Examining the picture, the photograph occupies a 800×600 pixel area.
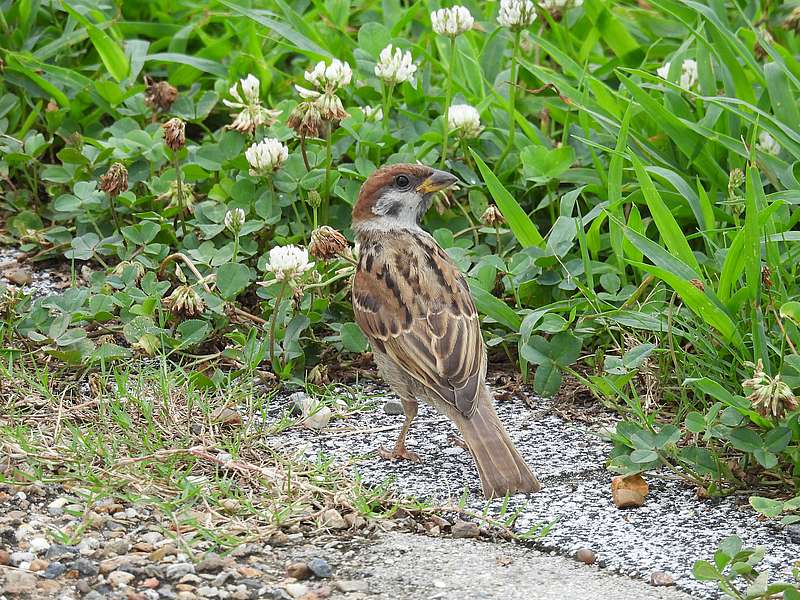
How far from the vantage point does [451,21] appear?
17.7 feet

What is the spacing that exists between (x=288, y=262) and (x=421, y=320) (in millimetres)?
548

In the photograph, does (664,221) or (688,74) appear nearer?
(664,221)

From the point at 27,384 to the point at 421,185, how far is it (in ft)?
5.75

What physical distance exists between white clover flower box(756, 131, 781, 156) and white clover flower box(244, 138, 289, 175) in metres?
2.05

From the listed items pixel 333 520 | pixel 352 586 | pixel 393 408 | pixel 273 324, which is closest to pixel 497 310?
pixel 393 408

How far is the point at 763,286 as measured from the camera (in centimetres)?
442

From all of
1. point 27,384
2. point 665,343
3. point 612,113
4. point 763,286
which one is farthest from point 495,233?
point 27,384

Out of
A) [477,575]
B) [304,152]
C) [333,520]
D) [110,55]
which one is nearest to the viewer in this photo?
[477,575]

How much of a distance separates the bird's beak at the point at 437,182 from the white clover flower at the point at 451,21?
673 millimetres

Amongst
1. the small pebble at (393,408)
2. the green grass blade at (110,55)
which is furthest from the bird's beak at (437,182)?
the green grass blade at (110,55)

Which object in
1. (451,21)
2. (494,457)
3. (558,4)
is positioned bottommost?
(494,457)

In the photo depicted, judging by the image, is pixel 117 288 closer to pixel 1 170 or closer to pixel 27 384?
pixel 27 384

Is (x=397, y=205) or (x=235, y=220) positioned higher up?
(x=397, y=205)

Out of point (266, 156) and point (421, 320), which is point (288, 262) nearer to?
point (421, 320)
